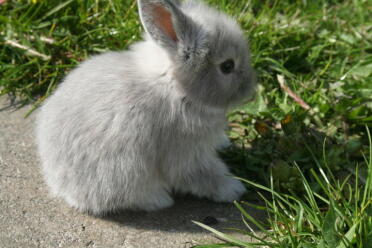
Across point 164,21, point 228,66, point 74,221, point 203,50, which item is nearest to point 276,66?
point 228,66

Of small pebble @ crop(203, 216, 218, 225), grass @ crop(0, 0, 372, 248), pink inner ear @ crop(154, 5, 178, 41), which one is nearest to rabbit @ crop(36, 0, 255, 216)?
pink inner ear @ crop(154, 5, 178, 41)

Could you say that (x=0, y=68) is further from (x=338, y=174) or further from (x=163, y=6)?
(x=338, y=174)

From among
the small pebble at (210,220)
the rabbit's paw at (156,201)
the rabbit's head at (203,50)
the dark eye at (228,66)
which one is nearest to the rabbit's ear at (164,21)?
the rabbit's head at (203,50)

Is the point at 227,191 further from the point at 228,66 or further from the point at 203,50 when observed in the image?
the point at 203,50

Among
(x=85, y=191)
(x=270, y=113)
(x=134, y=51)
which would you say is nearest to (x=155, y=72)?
(x=134, y=51)

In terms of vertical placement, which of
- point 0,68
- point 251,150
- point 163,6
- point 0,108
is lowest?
point 0,108
